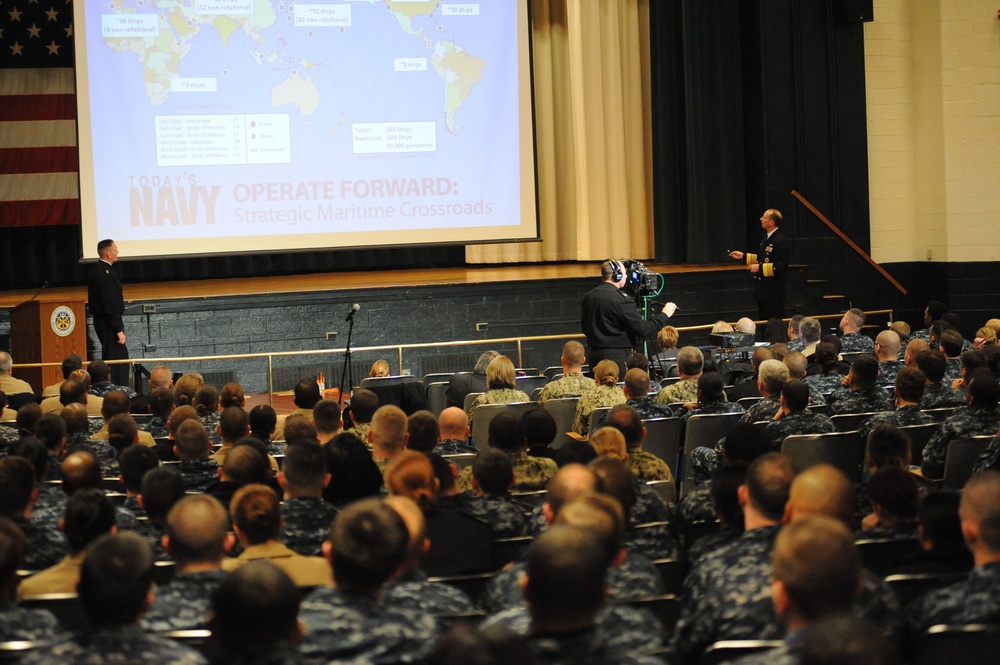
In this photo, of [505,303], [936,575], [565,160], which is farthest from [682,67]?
[936,575]

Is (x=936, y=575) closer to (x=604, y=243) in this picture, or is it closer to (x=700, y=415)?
(x=700, y=415)

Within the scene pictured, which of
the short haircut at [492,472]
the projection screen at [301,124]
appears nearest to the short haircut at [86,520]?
the short haircut at [492,472]

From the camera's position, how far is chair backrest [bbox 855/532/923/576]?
382 cm

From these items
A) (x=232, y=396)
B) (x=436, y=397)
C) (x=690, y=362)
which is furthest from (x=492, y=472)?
(x=436, y=397)

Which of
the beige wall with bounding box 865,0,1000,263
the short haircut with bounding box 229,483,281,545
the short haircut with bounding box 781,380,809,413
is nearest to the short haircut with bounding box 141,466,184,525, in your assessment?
the short haircut with bounding box 229,483,281,545

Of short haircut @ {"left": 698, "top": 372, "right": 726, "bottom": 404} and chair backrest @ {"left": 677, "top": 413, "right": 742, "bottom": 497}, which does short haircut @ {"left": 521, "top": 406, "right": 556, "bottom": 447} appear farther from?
short haircut @ {"left": 698, "top": 372, "right": 726, "bottom": 404}

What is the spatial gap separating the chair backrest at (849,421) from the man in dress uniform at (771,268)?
6322 mm

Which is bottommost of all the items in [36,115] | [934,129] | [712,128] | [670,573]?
[670,573]

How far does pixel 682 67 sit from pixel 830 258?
10.5 feet

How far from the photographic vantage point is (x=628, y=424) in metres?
5.29

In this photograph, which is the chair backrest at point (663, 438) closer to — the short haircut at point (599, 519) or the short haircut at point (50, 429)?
the short haircut at point (50, 429)

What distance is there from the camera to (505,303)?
1311 cm

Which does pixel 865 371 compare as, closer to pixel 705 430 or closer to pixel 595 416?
pixel 705 430

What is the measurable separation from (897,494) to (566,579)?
5.99ft
